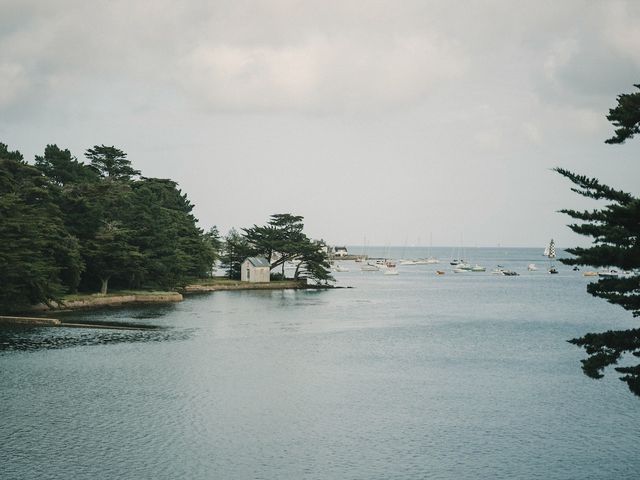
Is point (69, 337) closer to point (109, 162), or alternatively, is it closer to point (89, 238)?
point (89, 238)

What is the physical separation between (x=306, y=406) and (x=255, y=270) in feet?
307

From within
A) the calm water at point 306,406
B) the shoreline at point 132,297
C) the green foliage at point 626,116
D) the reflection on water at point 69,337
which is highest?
the green foliage at point 626,116

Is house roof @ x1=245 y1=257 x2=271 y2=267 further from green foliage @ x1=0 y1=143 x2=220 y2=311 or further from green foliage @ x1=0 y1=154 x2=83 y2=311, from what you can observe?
green foliage @ x1=0 y1=154 x2=83 y2=311

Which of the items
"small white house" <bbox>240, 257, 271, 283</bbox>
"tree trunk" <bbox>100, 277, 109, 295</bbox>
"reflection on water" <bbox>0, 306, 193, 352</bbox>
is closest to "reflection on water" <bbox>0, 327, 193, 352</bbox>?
"reflection on water" <bbox>0, 306, 193, 352</bbox>

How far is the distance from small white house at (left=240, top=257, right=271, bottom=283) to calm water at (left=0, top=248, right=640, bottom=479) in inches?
2396

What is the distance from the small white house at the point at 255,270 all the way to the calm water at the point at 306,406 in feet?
200

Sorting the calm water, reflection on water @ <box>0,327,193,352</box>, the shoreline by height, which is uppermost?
the shoreline

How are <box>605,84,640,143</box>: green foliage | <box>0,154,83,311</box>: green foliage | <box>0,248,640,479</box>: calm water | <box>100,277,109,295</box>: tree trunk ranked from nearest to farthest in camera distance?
<box>605,84,640,143</box>: green foliage → <box>0,248,640,479</box>: calm water → <box>0,154,83,311</box>: green foliage → <box>100,277,109,295</box>: tree trunk

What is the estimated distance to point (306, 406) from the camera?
110ft

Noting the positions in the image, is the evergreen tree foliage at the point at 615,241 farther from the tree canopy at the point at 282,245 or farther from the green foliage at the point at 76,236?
the tree canopy at the point at 282,245

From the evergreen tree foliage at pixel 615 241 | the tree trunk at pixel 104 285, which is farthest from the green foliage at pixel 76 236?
the evergreen tree foliage at pixel 615 241

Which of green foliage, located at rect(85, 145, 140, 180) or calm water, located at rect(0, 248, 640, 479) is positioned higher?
green foliage, located at rect(85, 145, 140, 180)

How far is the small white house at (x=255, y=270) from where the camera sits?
126 meters

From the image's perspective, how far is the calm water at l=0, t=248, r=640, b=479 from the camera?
2462cm
